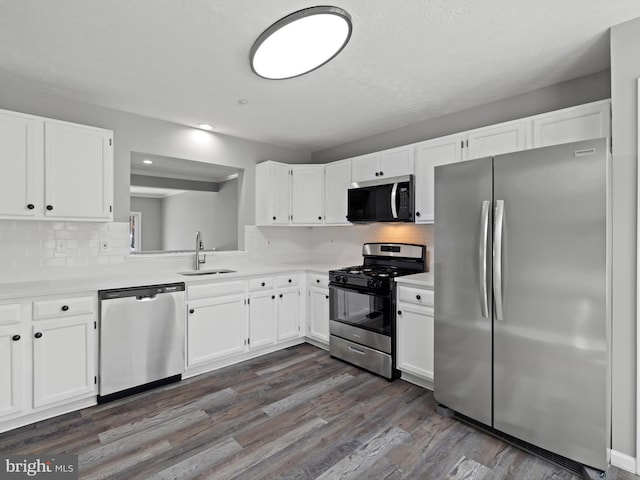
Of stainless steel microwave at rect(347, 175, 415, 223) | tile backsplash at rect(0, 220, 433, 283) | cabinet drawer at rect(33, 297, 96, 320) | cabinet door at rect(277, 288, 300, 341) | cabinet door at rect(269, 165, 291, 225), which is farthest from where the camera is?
cabinet door at rect(269, 165, 291, 225)

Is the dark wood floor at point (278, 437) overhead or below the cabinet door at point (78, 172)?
below

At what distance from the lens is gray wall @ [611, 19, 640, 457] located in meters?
1.81

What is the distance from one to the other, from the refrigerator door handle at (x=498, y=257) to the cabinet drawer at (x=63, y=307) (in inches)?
111

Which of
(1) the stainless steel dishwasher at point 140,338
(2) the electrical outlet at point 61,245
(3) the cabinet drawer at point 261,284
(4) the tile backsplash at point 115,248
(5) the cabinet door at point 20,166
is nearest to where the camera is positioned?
(5) the cabinet door at point 20,166

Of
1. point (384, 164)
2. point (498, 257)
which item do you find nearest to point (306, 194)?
point (384, 164)

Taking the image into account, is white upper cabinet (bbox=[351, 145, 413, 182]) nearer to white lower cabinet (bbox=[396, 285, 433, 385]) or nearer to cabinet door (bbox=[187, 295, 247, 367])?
white lower cabinet (bbox=[396, 285, 433, 385])

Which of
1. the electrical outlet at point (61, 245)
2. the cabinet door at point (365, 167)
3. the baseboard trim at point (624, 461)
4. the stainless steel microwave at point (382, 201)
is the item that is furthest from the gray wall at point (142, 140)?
the baseboard trim at point (624, 461)

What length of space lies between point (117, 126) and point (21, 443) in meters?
2.57

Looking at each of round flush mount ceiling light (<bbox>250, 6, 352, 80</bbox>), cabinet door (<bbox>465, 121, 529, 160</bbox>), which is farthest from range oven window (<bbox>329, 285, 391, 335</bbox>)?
round flush mount ceiling light (<bbox>250, 6, 352, 80</bbox>)

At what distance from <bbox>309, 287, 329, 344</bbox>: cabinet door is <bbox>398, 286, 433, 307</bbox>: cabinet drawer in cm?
96

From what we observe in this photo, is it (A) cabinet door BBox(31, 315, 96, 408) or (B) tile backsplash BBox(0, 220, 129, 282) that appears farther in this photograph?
(B) tile backsplash BBox(0, 220, 129, 282)

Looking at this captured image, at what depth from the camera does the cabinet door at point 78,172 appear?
2.56m

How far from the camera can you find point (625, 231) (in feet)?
6.05

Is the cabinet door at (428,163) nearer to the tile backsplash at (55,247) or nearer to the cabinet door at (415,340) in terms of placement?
the cabinet door at (415,340)
